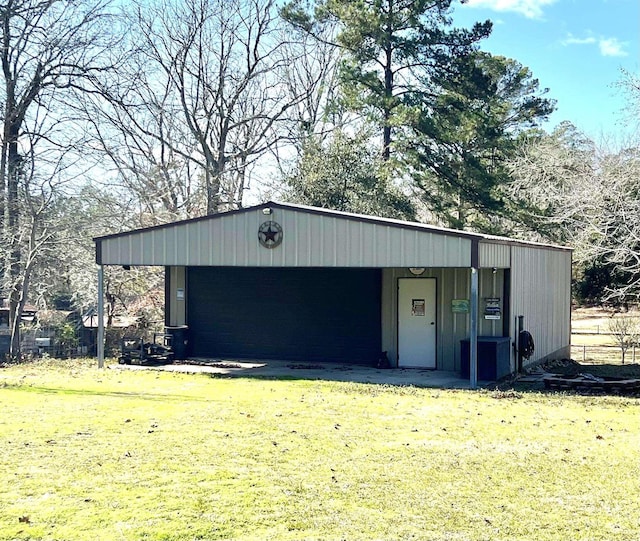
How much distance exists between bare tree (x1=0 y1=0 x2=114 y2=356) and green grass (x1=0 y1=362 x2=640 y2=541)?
27.0ft

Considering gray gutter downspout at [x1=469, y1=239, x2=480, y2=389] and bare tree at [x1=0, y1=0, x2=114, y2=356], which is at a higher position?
bare tree at [x1=0, y1=0, x2=114, y2=356]

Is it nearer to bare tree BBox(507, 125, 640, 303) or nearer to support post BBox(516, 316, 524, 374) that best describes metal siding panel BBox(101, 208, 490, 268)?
support post BBox(516, 316, 524, 374)

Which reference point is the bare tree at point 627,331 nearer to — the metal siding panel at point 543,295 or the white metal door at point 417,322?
the metal siding panel at point 543,295

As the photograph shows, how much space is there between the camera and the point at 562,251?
677 inches

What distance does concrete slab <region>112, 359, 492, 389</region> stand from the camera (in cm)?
1260

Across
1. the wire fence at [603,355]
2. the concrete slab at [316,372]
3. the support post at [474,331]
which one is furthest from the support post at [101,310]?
the wire fence at [603,355]

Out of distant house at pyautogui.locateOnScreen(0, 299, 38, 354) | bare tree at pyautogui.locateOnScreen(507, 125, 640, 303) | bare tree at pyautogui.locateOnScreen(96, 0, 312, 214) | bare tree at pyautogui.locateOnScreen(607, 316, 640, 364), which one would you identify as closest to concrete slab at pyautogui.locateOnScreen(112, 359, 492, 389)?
distant house at pyautogui.locateOnScreen(0, 299, 38, 354)

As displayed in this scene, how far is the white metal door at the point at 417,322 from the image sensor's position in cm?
1411

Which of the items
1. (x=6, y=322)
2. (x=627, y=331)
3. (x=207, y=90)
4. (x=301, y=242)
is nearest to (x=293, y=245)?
(x=301, y=242)

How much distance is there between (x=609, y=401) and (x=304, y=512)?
6836mm

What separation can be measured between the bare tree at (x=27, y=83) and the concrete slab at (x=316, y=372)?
204 inches

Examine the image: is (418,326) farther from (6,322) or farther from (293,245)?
(6,322)

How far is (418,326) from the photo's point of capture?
1427 cm

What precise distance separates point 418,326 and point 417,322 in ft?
0.26
